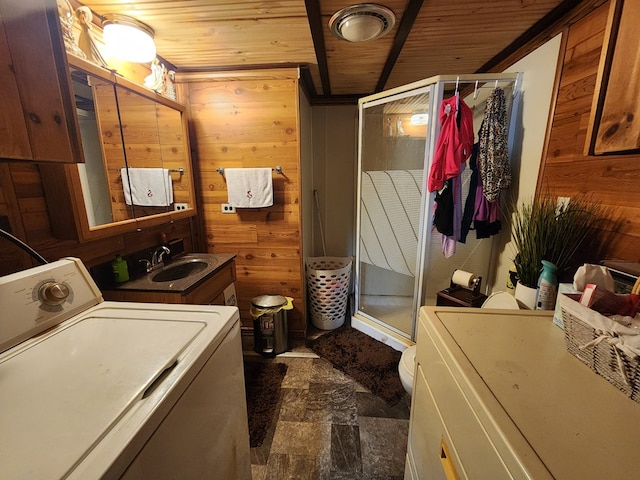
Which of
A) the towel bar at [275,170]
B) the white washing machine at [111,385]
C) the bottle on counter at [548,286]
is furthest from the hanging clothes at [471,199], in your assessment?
the white washing machine at [111,385]

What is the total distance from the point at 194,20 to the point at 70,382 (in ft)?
5.59

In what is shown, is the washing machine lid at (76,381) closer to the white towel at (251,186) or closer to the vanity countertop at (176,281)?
the vanity countertop at (176,281)

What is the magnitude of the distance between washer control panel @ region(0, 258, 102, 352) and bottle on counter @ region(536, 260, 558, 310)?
180 centimetres

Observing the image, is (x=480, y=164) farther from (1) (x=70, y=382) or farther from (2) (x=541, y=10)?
(1) (x=70, y=382)

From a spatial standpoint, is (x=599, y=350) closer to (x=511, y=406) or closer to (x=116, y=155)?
(x=511, y=406)

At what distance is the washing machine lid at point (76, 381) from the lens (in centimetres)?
44

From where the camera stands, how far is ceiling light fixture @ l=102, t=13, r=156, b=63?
1326mm

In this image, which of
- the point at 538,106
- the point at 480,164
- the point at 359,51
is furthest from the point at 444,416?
the point at 359,51

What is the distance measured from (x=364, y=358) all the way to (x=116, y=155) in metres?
2.14

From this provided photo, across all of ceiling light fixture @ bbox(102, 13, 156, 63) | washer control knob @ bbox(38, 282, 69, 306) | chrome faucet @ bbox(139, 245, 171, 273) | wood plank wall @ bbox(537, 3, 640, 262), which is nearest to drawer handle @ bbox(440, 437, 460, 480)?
wood plank wall @ bbox(537, 3, 640, 262)

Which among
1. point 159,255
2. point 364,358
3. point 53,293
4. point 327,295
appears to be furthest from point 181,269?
point 364,358

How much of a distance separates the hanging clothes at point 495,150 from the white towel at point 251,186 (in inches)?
59.6

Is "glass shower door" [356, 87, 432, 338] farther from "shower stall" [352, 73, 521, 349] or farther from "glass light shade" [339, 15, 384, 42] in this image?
"glass light shade" [339, 15, 384, 42]

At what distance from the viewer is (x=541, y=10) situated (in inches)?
52.3
